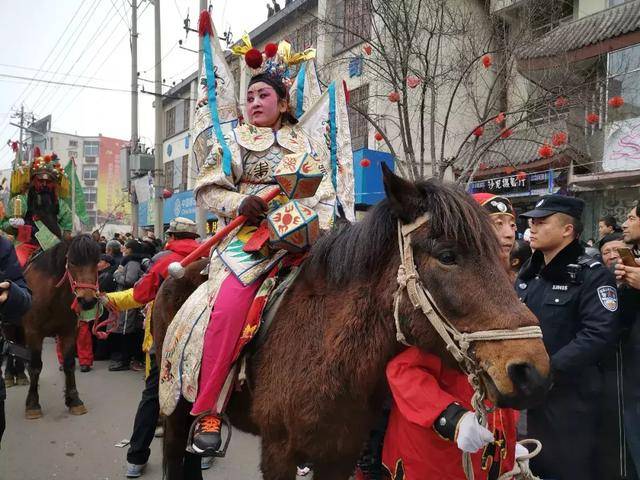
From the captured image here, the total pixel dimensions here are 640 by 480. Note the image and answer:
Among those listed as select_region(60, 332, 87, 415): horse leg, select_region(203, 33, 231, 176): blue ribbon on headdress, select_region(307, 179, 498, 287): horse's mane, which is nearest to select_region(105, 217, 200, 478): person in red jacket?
select_region(203, 33, 231, 176): blue ribbon on headdress

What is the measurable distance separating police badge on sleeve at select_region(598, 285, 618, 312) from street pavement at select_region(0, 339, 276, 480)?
297 centimetres

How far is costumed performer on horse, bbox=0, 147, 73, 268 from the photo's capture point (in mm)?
6992

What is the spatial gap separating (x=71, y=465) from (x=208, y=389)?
10.2ft

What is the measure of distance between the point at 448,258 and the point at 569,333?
171 cm

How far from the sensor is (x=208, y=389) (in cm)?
229

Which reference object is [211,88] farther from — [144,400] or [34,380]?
[34,380]

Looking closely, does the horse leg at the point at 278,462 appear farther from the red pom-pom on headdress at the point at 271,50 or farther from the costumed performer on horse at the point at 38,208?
the costumed performer on horse at the point at 38,208

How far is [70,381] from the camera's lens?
594 cm

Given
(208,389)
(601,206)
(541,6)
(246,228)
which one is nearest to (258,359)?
(208,389)

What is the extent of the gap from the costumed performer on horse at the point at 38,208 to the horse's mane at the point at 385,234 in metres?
6.07

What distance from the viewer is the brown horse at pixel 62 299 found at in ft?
18.3

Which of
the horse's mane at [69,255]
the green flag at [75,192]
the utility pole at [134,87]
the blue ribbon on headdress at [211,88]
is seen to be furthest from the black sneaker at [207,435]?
the utility pole at [134,87]

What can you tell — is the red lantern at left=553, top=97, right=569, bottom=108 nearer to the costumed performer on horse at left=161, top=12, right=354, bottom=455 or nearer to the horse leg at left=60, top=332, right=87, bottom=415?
the costumed performer on horse at left=161, top=12, right=354, bottom=455

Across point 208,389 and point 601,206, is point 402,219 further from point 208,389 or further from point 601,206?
point 601,206
